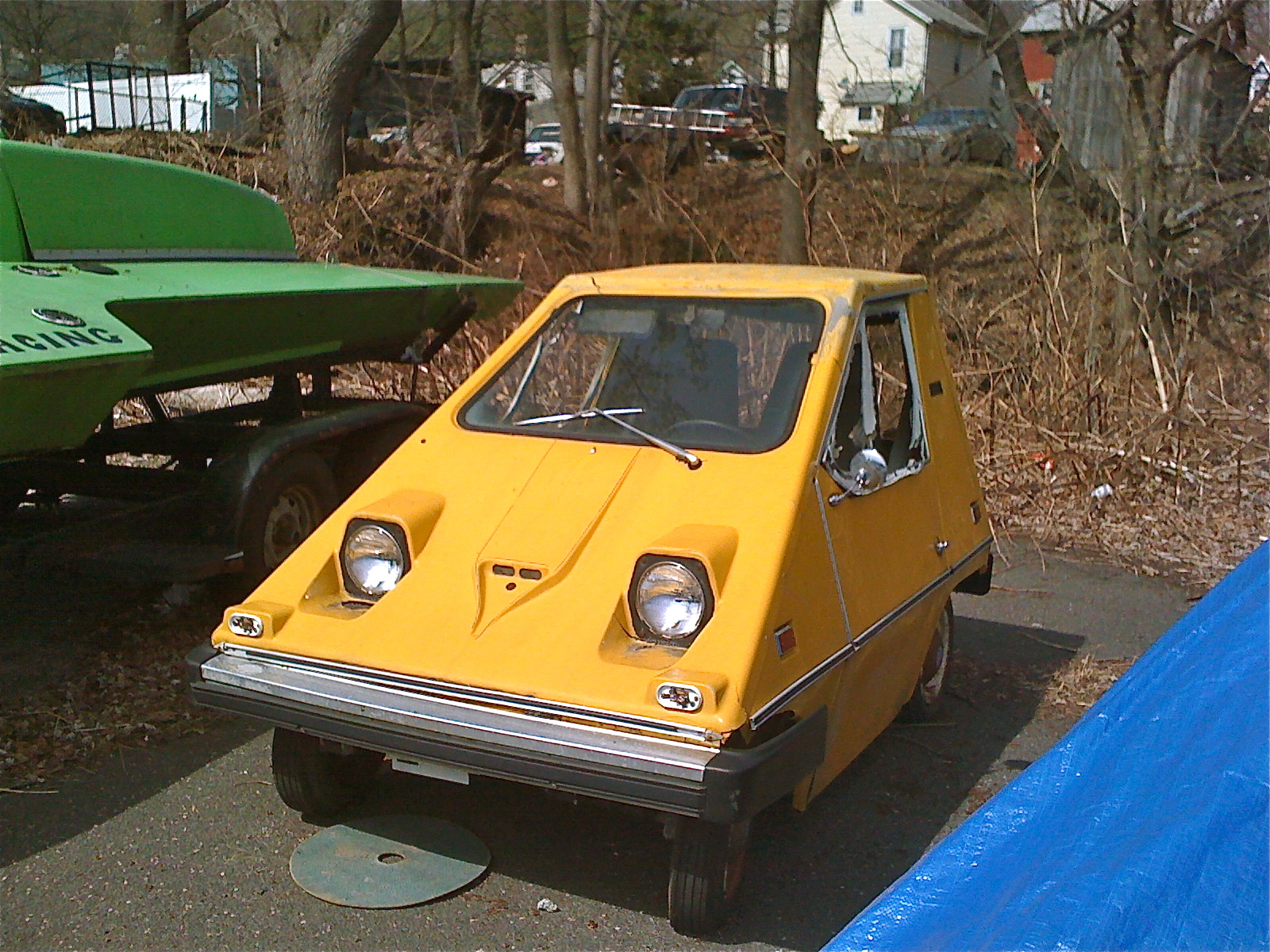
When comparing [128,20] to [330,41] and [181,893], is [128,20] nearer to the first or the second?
[330,41]

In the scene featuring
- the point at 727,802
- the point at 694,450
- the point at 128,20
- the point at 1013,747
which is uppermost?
the point at 128,20

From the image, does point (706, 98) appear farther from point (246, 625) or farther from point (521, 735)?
point (521, 735)

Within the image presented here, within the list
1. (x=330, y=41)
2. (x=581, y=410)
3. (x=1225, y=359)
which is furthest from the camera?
(x=330, y=41)

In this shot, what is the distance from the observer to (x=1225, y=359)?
36.9 ft

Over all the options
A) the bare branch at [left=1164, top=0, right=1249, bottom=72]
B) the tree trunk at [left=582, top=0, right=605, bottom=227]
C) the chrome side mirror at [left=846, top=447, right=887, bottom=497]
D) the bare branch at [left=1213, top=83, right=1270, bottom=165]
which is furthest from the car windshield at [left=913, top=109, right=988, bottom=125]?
the chrome side mirror at [left=846, top=447, right=887, bottom=497]

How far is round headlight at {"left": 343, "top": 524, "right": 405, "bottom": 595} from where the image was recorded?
13.5ft

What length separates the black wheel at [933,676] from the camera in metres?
5.27

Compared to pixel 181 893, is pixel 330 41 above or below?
above

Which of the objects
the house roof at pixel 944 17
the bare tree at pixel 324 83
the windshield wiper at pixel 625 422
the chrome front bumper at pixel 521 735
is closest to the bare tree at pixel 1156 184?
the house roof at pixel 944 17

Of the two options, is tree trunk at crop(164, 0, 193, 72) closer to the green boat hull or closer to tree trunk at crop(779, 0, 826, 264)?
tree trunk at crop(779, 0, 826, 264)

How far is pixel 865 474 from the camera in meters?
4.24

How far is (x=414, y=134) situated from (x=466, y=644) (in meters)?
14.8

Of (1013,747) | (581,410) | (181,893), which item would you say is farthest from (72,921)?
(1013,747)

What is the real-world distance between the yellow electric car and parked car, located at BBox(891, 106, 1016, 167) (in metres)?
10.6
